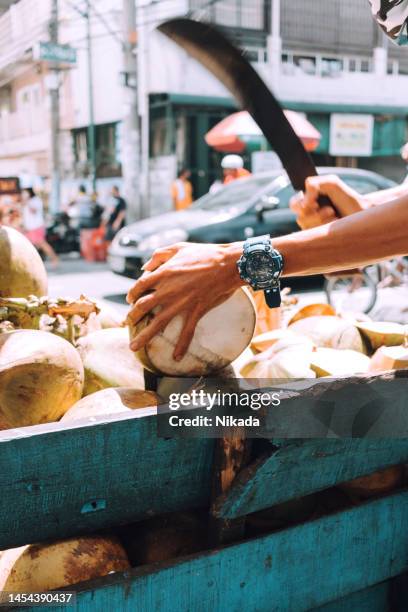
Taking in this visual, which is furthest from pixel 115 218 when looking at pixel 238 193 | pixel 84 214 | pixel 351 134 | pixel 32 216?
pixel 351 134

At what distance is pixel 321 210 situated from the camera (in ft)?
Result: 6.84

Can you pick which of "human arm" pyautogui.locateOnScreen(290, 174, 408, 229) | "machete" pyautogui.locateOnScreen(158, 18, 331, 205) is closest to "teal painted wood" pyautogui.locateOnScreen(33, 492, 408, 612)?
"human arm" pyautogui.locateOnScreen(290, 174, 408, 229)

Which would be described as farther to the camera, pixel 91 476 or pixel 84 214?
pixel 84 214

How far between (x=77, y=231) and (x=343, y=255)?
12.6m

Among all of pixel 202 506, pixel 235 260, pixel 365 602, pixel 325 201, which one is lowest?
pixel 365 602

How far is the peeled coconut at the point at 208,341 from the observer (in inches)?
60.2

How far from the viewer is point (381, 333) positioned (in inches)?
81.7

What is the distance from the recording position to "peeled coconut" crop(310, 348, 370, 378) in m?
1.75

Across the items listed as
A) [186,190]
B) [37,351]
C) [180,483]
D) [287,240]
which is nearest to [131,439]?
[180,483]

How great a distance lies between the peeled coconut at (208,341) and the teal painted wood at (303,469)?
13.1 inches

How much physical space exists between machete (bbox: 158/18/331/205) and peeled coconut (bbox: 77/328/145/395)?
2.70ft

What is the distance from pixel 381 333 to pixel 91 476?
1171mm

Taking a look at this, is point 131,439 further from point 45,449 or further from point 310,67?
point 310,67

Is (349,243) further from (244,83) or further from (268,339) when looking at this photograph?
(244,83)
